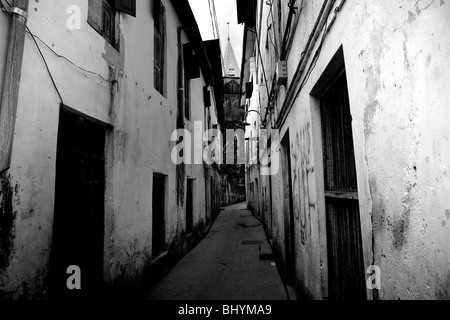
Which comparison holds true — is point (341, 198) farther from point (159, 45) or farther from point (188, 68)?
point (188, 68)

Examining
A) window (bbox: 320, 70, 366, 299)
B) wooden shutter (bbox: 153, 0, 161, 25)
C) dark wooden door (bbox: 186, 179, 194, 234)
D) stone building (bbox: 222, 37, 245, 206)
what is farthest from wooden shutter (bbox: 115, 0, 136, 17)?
stone building (bbox: 222, 37, 245, 206)

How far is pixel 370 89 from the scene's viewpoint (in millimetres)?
1633

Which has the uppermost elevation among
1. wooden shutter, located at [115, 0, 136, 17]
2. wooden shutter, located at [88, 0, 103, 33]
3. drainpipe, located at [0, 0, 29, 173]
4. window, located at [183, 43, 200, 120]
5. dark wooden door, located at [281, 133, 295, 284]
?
window, located at [183, 43, 200, 120]

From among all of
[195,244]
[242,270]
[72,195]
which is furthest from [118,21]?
[195,244]

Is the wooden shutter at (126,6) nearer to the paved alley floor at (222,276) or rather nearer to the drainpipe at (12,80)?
the drainpipe at (12,80)

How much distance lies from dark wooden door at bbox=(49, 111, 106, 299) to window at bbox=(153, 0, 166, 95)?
9.65 feet

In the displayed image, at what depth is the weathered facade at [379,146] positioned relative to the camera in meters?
1.10

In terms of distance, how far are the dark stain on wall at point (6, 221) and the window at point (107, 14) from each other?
2.51 metres

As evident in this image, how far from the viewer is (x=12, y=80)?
212 centimetres

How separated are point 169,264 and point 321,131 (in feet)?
16.3

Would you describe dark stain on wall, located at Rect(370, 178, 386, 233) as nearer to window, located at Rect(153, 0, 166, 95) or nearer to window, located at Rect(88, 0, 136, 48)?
window, located at Rect(88, 0, 136, 48)

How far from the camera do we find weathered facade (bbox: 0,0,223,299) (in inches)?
94.1
